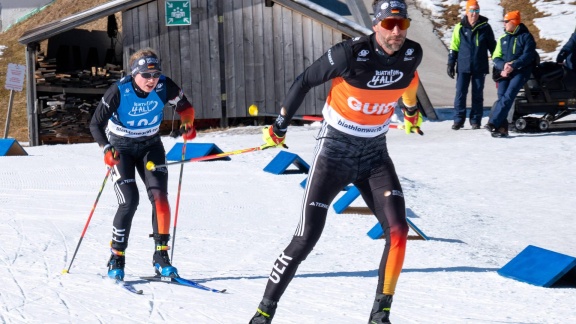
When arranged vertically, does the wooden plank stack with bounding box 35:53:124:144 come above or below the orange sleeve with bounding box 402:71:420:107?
below

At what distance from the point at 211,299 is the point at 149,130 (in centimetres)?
145

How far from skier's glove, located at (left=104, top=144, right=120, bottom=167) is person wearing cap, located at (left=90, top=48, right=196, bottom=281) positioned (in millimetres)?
127

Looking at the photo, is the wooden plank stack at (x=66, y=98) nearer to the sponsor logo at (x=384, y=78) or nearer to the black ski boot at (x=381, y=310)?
the sponsor logo at (x=384, y=78)

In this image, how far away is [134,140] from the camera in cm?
703

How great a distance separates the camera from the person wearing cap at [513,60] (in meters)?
14.2

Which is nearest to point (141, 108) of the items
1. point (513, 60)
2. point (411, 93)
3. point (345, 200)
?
point (411, 93)

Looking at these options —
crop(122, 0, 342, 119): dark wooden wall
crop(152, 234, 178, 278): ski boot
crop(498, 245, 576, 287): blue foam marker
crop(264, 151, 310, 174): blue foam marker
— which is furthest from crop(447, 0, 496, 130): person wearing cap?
crop(152, 234, 178, 278): ski boot

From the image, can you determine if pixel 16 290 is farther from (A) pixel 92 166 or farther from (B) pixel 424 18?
(B) pixel 424 18

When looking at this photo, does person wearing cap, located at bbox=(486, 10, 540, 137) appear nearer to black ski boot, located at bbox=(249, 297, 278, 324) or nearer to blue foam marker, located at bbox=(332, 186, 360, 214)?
blue foam marker, located at bbox=(332, 186, 360, 214)

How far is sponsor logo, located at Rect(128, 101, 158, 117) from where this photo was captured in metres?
6.93

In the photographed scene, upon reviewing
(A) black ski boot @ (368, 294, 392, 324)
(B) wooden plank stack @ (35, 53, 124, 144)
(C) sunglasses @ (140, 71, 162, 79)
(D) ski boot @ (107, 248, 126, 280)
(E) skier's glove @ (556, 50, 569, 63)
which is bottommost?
(B) wooden plank stack @ (35, 53, 124, 144)

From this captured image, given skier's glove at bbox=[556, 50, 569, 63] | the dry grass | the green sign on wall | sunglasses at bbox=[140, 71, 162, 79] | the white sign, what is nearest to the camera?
sunglasses at bbox=[140, 71, 162, 79]

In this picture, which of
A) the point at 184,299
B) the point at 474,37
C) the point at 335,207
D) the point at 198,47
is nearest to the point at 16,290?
the point at 184,299

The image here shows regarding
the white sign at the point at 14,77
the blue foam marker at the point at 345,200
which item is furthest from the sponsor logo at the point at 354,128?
the white sign at the point at 14,77
